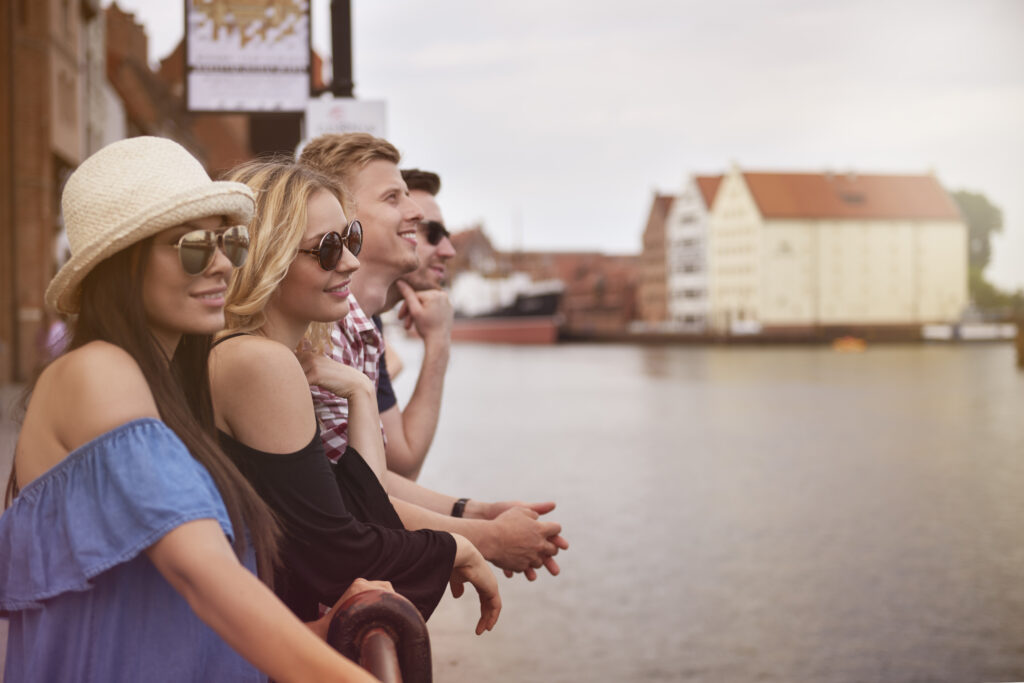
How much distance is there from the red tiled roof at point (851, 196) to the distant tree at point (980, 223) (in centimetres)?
599

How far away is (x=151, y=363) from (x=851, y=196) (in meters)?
105

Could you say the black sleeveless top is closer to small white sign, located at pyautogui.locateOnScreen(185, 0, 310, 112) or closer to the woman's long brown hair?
the woman's long brown hair

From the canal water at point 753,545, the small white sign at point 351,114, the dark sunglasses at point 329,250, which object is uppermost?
the small white sign at point 351,114

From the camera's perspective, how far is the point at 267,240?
6.66 ft

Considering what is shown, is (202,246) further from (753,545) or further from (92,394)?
(753,545)

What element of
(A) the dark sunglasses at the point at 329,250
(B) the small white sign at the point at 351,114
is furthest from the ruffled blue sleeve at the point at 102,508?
(B) the small white sign at the point at 351,114

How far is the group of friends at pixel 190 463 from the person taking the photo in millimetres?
1497

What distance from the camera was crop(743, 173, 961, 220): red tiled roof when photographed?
326ft

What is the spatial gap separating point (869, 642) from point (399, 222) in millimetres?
5514

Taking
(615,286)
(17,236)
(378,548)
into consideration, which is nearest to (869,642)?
(378,548)

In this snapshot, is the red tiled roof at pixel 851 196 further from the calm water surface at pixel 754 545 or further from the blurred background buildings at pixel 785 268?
the calm water surface at pixel 754 545

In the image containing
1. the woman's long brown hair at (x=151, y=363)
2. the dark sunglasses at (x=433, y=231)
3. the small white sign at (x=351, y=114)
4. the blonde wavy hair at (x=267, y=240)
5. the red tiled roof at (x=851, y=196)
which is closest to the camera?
the woman's long brown hair at (x=151, y=363)

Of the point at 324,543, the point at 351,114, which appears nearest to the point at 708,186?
the point at 351,114

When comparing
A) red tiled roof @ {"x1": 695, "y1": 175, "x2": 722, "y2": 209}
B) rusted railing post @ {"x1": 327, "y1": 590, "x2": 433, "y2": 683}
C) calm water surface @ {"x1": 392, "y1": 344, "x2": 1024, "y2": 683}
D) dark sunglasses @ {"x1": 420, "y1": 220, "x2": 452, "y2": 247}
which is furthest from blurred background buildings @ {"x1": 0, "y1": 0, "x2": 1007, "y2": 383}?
rusted railing post @ {"x1": 327, "y1": 590, "x2": 433, "y2": 683}
